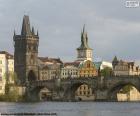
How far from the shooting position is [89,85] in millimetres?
178125

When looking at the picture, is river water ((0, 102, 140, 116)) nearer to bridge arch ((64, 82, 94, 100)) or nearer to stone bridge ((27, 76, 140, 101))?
stone bridge ((27, 76, 140, 101))

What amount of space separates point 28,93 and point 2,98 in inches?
826

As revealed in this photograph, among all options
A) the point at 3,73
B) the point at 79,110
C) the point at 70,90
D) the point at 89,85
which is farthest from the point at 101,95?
the point at 79,110

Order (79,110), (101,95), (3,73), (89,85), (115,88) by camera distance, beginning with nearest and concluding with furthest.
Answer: (79,110) → (115,88) → (101,95) → (3,73) → (89,85)

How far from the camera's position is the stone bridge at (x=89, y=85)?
169 metres

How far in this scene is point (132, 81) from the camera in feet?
550

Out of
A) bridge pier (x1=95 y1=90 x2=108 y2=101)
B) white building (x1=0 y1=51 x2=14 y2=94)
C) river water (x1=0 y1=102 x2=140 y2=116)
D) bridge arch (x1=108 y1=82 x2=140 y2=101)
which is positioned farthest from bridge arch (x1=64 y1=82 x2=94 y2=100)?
river water (x1=0 y1=102 x2=140 y2=116)

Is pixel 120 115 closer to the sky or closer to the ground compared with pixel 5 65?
closer to the ground

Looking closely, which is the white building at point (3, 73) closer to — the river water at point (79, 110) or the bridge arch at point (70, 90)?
the bridge arch at point (70, 90)

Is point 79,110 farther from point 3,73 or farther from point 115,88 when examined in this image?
point 3,73

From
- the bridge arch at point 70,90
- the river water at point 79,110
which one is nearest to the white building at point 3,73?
the bridge arch at point 70,90

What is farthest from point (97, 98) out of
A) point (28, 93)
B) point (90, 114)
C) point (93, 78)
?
point (90, 114)

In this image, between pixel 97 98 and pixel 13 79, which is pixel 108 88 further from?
pixel 13 79

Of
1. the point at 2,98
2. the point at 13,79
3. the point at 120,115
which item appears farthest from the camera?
the point at 13,79
